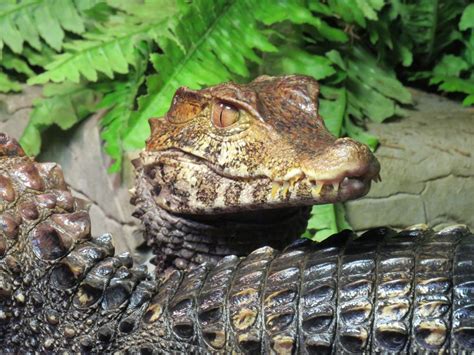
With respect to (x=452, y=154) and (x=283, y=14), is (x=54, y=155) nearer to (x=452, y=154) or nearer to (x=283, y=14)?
(x=283, y=14)

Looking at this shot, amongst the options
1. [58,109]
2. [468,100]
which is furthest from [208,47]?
[468,100]

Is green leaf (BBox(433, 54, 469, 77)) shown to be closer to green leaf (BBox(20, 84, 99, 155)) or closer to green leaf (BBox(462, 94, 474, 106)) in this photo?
green leaf (BBox(462, 94, 474, 106))

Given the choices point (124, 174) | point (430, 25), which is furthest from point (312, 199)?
point (430, 25)

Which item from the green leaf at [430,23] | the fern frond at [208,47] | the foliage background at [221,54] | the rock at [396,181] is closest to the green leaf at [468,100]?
the foliage background at [221,54]

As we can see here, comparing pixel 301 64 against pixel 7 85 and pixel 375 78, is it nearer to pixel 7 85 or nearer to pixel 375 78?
pixel 375 78

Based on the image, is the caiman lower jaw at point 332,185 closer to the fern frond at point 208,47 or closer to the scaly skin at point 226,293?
the scaly skin at point 226,293

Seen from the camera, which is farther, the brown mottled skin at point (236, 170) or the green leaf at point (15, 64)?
the green leaf at point (15, 64)

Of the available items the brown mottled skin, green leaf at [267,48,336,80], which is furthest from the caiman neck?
green leaf at [267,48,336,80]
